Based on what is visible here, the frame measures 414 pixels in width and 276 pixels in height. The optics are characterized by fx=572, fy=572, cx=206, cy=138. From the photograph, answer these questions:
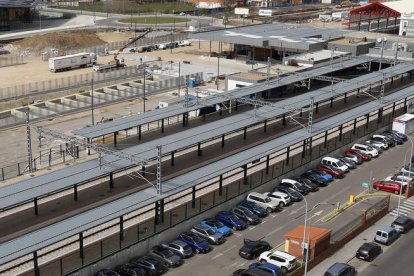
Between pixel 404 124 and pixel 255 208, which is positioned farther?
pixel 404 124

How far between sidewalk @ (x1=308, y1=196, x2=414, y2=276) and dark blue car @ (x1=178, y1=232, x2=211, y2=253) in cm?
568

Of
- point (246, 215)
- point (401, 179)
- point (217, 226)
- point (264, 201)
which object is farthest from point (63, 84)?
point (401, 179)

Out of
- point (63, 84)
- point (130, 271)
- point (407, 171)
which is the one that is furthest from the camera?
point (63, 84)

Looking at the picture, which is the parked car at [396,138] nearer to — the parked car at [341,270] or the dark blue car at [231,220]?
the dark blue car at [231,220]

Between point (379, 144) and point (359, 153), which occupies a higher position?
point (379, 144)

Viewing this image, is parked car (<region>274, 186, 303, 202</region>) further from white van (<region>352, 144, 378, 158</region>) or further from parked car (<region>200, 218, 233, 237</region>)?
white van (<region>352, 144, 378, 158</region>)

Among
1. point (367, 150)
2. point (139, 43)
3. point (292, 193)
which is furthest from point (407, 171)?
point (139, 43)

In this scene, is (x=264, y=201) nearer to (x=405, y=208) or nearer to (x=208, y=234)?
(x=208, y=234)

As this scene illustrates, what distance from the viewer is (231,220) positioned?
33938mm

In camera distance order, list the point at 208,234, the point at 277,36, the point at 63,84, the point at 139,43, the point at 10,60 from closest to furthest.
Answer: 1. the point at 208,234
2. the point at 63,84
3. the point at 277,36
4. the point at 10,60
5. the point at 139,43

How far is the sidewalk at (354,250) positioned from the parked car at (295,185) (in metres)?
5.62

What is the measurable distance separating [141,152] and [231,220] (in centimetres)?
744

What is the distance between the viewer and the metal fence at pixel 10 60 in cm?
8972

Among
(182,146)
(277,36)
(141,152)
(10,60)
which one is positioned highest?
(277,36)
